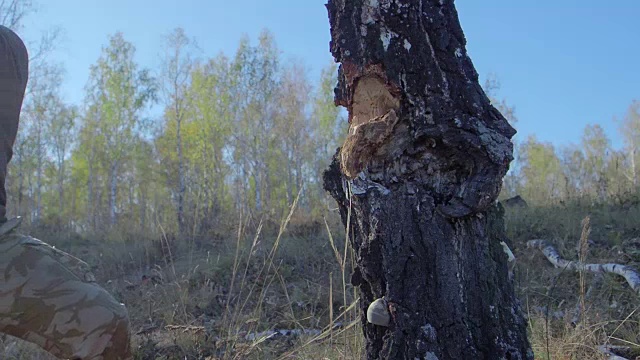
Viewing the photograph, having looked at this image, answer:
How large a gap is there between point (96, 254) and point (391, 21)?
7.24m

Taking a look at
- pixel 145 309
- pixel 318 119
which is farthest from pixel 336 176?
pixel 318 119

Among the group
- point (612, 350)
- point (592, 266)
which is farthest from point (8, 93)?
point (592, 266)

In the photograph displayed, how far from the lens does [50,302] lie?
1.80m

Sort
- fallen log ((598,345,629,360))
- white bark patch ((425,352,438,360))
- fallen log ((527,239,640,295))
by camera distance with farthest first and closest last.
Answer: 1. fallen log ((527,239,640,295))
2. fallen log ((598,345,629,360))
3. white bark patch ((425,352,438,360))

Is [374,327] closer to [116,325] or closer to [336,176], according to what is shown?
[336,176]

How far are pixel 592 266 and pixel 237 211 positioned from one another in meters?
6.28

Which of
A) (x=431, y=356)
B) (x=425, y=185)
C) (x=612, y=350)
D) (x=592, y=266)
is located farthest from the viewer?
(x=592, y=266)

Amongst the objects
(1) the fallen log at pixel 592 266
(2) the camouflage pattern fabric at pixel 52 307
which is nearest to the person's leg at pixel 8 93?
(2) the camouflage pattern fabric at pixel 52 307

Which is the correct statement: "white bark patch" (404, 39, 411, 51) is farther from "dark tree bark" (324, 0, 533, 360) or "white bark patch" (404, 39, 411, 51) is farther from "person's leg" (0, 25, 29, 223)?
"person's leg" (0, 25, 29, 223)

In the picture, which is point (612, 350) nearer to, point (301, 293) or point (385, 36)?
point (385, 36)

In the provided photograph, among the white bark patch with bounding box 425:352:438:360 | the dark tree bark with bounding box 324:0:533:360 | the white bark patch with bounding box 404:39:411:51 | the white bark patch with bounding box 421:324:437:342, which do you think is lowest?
the white bark patch with bounding box 425:352:438:360

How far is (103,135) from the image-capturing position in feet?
92.7

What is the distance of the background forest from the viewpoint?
3.28 metres

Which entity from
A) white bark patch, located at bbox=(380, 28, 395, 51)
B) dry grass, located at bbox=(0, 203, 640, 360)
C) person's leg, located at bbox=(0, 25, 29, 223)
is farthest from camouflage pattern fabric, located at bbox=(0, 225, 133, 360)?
white bark patch, located at bbox=(380, 28, 395, 51)
